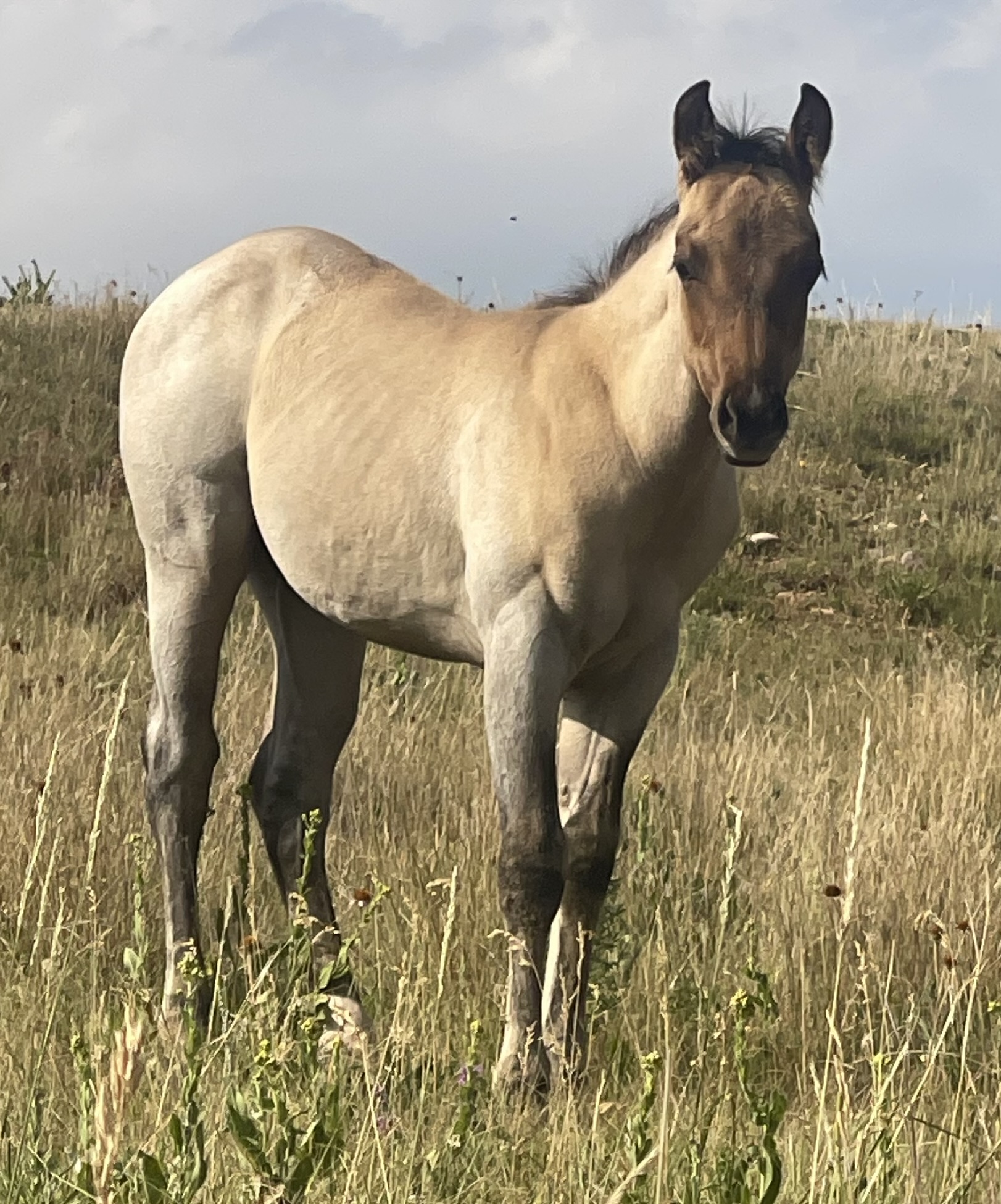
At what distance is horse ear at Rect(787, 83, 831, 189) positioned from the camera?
11.5 ft

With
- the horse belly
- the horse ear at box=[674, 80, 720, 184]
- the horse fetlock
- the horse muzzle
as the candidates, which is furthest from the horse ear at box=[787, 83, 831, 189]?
the horse fetlock

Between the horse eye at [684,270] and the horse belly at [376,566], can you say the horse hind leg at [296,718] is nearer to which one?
the horse belly at [376,566]

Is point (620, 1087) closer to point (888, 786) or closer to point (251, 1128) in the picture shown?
point (251, 1128)

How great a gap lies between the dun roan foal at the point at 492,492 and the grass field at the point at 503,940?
0.22m

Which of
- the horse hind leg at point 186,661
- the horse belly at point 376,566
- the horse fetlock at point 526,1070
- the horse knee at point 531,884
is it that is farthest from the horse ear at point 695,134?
the horse fetlock at point 526,1070

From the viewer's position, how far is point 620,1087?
3479mm

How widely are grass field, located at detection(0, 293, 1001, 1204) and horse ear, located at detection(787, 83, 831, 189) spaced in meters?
1.45

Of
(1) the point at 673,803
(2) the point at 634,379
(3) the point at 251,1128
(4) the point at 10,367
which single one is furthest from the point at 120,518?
(3) the point at 251,1128

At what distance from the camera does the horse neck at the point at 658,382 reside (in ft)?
11.5

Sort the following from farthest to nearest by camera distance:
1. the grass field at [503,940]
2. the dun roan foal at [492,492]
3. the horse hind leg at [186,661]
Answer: the horse hind leg at [186,661], the dun roan foal at [492,492], the grass field at [503,940]

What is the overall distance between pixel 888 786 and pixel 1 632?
4.07 m

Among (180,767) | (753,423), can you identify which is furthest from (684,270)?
(180,767)

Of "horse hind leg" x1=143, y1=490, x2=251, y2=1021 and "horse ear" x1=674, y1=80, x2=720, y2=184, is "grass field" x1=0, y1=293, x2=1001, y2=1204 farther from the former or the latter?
"horse ear" x1=674, y1=80, x2=720, y2=184

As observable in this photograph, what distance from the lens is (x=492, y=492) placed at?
3590 millimetres
